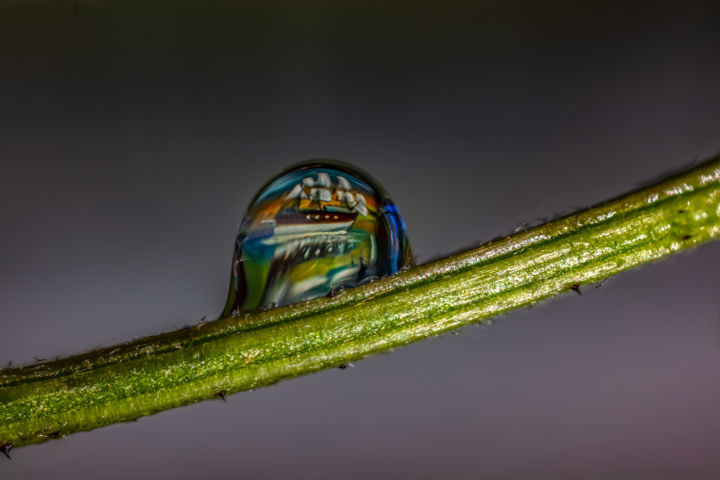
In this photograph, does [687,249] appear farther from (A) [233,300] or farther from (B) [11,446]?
(B) [11,446]

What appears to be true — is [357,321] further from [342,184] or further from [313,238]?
[342,184]

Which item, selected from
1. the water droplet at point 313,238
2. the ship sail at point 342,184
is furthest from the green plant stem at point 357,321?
the ship sail at point 342,184

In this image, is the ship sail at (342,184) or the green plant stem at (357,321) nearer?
the green plant stem at (357,321)

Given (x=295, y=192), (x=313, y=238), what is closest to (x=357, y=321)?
(x=313, y=238)

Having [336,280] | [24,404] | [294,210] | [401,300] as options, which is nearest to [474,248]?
Answer: [401,300]

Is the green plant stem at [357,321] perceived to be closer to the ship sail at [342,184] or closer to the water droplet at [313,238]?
the water droplet at [313,238]

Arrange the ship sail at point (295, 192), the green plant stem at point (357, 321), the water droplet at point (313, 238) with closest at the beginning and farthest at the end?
the green plant stem at point (357, 321) < the water droplet at point (313, 238) < the ship sail at point (295, 192)
